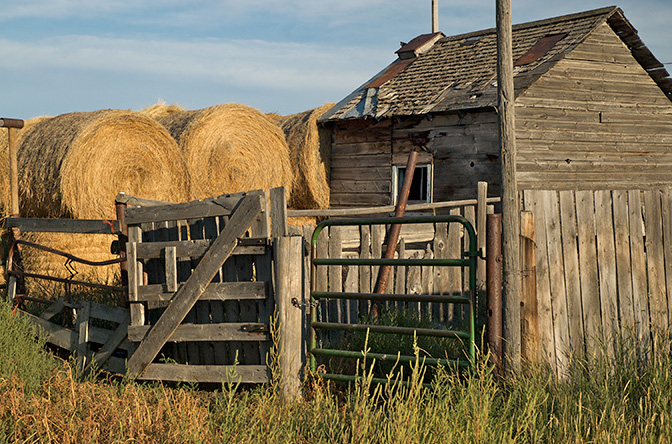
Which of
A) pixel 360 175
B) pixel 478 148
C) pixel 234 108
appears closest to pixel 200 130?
pixel 234 108

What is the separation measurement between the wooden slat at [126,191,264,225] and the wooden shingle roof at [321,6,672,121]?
803 centimetres

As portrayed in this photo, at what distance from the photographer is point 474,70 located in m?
14.5

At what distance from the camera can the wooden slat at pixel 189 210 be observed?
584 centimetres

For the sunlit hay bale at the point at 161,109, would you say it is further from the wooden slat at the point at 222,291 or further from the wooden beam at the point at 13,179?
the wooden slat at the point at 222,291

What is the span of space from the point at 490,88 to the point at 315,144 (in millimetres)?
4074

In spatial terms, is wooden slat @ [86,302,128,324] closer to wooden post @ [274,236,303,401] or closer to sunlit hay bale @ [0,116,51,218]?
wooden post @ [274,236,303,401]

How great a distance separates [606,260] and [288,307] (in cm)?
264

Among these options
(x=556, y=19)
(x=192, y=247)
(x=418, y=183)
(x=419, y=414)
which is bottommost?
(x=419, y=414)

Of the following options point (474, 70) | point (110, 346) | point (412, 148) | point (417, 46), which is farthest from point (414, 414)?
point (417, 46)

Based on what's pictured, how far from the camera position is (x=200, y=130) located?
1303 cm

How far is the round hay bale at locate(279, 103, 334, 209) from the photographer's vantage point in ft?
49.4

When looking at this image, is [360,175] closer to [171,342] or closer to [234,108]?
[234,108]

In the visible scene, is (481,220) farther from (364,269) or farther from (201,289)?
(201,289)

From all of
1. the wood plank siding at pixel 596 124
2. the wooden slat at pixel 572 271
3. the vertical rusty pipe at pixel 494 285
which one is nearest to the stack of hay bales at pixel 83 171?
the vertical rusty pipe at pixel 494 285
